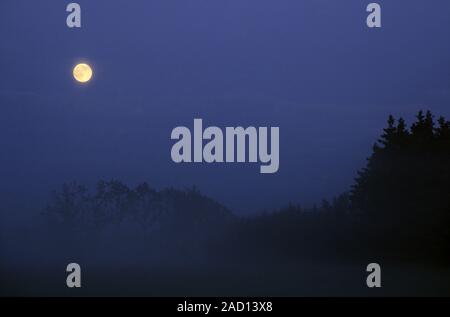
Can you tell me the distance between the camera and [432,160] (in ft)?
23.2

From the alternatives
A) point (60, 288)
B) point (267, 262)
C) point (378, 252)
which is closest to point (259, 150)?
point (267, 262)

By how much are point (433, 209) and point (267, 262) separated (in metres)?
1.80

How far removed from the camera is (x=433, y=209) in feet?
22.2

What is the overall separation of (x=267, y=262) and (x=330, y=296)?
74cm
